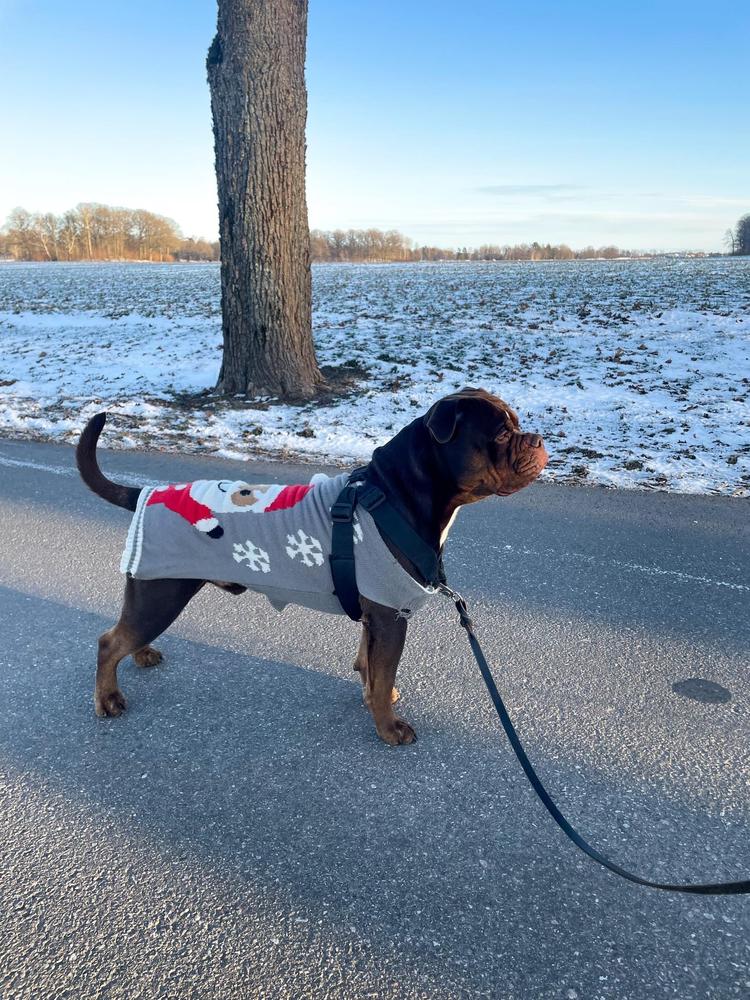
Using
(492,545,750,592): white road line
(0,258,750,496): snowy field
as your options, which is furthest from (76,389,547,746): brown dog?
(0,258,750,496): snowy field

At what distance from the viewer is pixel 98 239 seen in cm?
8669

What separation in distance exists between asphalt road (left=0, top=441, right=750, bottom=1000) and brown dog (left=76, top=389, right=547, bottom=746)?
0.32 metres

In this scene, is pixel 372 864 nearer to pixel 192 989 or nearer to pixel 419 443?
pixel 192 989

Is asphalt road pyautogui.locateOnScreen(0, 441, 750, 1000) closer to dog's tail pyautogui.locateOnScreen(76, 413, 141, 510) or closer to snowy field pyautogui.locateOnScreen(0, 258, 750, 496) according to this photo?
dog's tail pyautogui.locateOnScreen(76, 413, 141, 510)

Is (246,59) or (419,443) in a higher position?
(246,59)

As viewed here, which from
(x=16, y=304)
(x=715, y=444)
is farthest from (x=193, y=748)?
(x=16, y=304)

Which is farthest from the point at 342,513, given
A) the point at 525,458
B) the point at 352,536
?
the point at 525,458

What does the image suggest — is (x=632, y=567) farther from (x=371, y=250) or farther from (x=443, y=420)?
(x=371, y=250)

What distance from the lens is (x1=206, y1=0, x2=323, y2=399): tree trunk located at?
8398 mm

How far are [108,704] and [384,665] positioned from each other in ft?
4.02

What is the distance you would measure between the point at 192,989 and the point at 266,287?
8.18m

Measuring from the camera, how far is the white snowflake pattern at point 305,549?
110 inches

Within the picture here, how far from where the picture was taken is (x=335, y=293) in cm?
2212

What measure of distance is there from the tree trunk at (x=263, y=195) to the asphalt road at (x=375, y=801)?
544 centimetres
